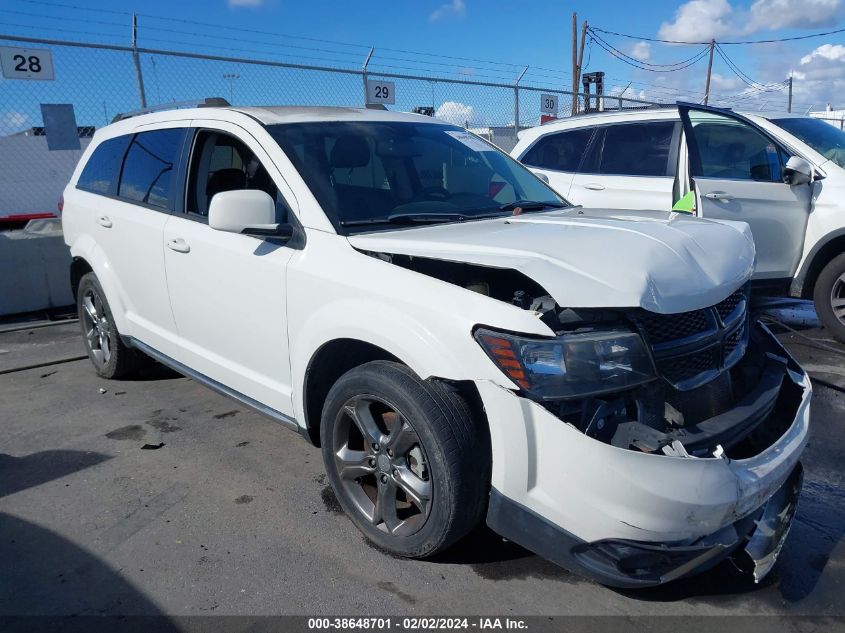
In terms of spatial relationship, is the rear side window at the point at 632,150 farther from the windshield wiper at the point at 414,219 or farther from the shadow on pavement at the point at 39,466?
the shadow on pavement at the point at 39,466

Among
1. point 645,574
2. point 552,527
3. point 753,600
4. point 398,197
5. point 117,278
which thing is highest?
point 398,197

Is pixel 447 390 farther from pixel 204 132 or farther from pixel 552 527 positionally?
pixel 204 132

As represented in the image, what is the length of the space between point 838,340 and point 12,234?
8.44m

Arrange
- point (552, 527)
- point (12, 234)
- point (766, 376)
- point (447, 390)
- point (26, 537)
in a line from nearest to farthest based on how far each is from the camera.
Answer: point (552, 527)
point (447, 390)
point (766, 376)
point (26, 537)
point (12, 234)

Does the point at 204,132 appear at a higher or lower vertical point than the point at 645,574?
higher

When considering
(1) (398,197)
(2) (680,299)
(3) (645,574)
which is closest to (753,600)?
(3) (645,574)

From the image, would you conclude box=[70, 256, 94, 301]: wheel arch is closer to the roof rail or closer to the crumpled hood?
the roof rail

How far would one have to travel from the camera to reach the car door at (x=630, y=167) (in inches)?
239

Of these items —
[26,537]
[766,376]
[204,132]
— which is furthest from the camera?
[204,132]

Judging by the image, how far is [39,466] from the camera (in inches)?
154

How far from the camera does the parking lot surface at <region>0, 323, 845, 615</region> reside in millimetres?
2654

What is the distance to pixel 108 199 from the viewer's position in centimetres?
479

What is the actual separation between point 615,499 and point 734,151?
502 centimetres

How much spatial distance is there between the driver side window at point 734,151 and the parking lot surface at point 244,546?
232 centimetres
